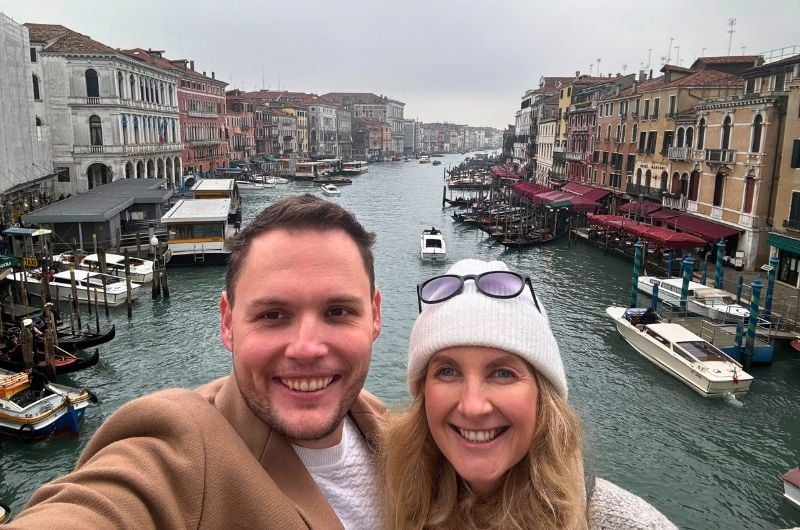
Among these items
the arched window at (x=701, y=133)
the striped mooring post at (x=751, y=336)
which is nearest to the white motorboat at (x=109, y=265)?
the striped mooring post at (x=751, y=336)

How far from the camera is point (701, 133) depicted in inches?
914

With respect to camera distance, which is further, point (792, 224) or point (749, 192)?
point (749, 192)

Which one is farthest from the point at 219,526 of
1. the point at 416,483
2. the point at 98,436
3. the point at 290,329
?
the point at 416,483

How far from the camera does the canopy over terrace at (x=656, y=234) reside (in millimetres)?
20281

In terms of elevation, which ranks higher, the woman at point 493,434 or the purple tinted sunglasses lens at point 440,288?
the purple tinted sunglasses lens at point 440,288

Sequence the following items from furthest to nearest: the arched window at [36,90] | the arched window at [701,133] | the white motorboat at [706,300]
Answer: the arched window at [36,90] → the arched window at [701,133] → the white motorboat at [706,300]

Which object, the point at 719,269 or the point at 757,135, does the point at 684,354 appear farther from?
the point at 757,135

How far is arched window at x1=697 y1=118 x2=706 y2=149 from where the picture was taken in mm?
22922

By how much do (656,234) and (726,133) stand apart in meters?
4.36

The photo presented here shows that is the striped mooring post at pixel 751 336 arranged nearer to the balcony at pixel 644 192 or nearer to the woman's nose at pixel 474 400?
the woman's nose at pixel 474 400

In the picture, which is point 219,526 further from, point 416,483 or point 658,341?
point 658,341

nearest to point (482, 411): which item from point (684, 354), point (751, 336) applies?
point (684, 354)

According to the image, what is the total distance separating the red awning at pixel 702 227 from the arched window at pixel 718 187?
2.50 ft

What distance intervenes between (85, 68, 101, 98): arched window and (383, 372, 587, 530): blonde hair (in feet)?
112
